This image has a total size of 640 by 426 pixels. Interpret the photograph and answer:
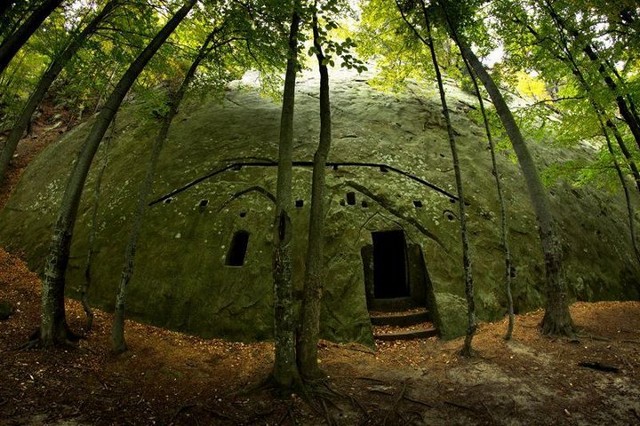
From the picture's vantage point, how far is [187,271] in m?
8.59

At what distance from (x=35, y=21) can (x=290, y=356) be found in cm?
662

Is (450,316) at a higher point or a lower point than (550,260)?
lower

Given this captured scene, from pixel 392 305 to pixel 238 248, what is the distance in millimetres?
4478

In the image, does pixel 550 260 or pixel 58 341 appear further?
pixel 550 260

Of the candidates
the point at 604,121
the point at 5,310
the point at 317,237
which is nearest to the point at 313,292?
the point at 317,237

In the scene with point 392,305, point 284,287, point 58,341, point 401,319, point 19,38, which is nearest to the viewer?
point 19,38

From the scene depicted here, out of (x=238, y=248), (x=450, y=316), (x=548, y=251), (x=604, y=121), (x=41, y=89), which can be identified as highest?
(x=604, y=121)

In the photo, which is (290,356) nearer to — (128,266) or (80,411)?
(80,411)

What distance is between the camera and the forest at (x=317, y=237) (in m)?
5.43

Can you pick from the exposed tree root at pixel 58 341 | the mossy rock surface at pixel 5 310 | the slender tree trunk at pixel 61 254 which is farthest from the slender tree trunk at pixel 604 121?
the mossy rock surface at pixel 5 310

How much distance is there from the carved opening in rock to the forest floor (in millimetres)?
2344

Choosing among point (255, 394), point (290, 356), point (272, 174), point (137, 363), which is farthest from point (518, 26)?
point (137, 363)

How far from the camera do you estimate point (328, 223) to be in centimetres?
951

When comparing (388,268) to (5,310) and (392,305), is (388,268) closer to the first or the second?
(392,305)
